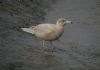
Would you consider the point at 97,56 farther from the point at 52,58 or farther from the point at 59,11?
the point at 59,11

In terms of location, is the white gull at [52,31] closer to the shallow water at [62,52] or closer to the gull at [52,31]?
the gull at [52,31]

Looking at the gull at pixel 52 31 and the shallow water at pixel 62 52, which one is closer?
the shallow water at pixel 62 52

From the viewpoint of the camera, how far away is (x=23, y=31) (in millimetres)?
13352

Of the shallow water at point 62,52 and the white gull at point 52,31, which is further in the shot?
the white gull at point 52,31

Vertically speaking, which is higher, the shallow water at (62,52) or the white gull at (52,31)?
the white gull at (52,31)

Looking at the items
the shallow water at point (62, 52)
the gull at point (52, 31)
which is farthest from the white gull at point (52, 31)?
the shallow water at point (62, 52)

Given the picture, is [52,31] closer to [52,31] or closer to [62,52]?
[52,31]

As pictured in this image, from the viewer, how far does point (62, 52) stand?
38.4ft

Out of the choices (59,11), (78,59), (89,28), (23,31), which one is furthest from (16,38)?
(59,11)

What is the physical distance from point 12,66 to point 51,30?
7.82ft

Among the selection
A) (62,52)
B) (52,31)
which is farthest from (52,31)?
(62,52)

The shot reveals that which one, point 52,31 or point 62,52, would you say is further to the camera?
point 62,52

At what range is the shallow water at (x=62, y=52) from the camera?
1000 cm

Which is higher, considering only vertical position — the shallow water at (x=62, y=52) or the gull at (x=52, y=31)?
the gull at (x=52, y=31)
